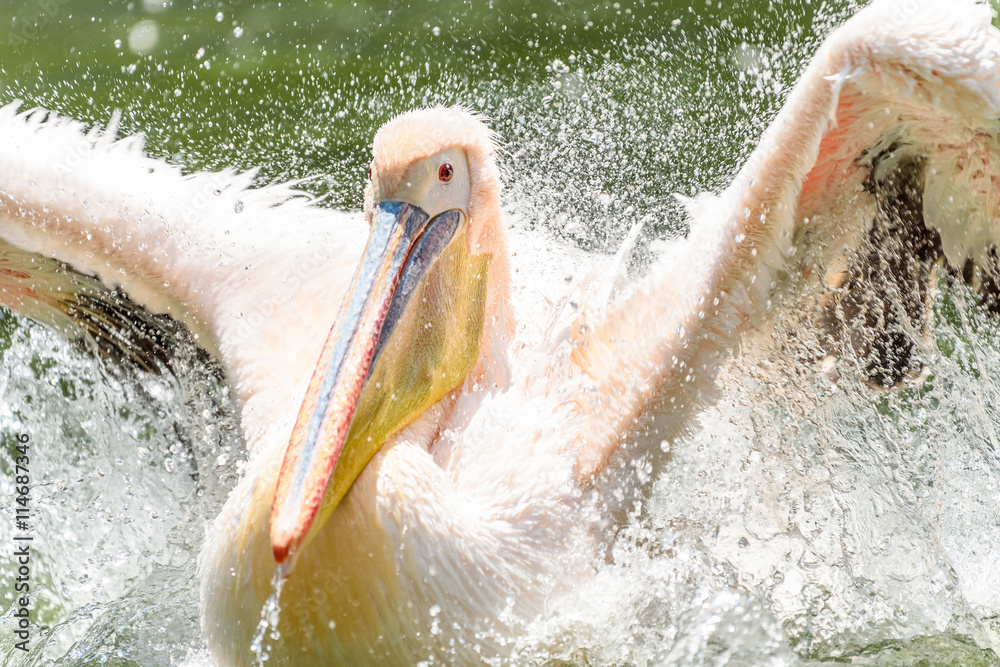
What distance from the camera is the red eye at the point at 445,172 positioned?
2.53 metres

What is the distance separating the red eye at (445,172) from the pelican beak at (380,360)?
9cm

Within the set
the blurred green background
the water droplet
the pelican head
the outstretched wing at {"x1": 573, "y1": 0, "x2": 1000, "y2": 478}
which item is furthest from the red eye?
the water droplet

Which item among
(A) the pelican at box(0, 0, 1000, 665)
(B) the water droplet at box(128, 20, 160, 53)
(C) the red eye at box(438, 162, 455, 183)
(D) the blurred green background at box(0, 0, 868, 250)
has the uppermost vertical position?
(B) the water droplet at box(128, 20, 160, 53)

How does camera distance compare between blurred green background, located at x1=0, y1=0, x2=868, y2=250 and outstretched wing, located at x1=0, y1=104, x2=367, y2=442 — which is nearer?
outstretched wing, located at x1=0, y1=104, x2=367, y2=442

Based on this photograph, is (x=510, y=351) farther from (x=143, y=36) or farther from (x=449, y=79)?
(x=143, y=36)

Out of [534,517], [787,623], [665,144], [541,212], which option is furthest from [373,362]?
[665,144]

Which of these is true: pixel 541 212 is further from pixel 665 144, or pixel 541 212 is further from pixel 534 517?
pixel 534 517

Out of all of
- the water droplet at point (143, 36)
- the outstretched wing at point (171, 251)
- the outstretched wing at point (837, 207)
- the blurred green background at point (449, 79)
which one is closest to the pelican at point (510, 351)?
the outstretched wing at point (837, 207)

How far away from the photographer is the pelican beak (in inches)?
82.5

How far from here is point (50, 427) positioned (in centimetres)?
426

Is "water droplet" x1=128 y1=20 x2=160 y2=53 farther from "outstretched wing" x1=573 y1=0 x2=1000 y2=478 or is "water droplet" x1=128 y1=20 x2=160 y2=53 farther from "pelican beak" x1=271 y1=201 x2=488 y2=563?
"outstretched wing" x1=573 y1=0 x2=1000 y2=478

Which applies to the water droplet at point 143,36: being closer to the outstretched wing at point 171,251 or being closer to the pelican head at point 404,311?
the outstretched wing at point 171,251

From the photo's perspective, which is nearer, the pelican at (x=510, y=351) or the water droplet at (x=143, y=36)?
the pelican at (x=510, y=351)

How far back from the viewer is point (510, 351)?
2.73 m
